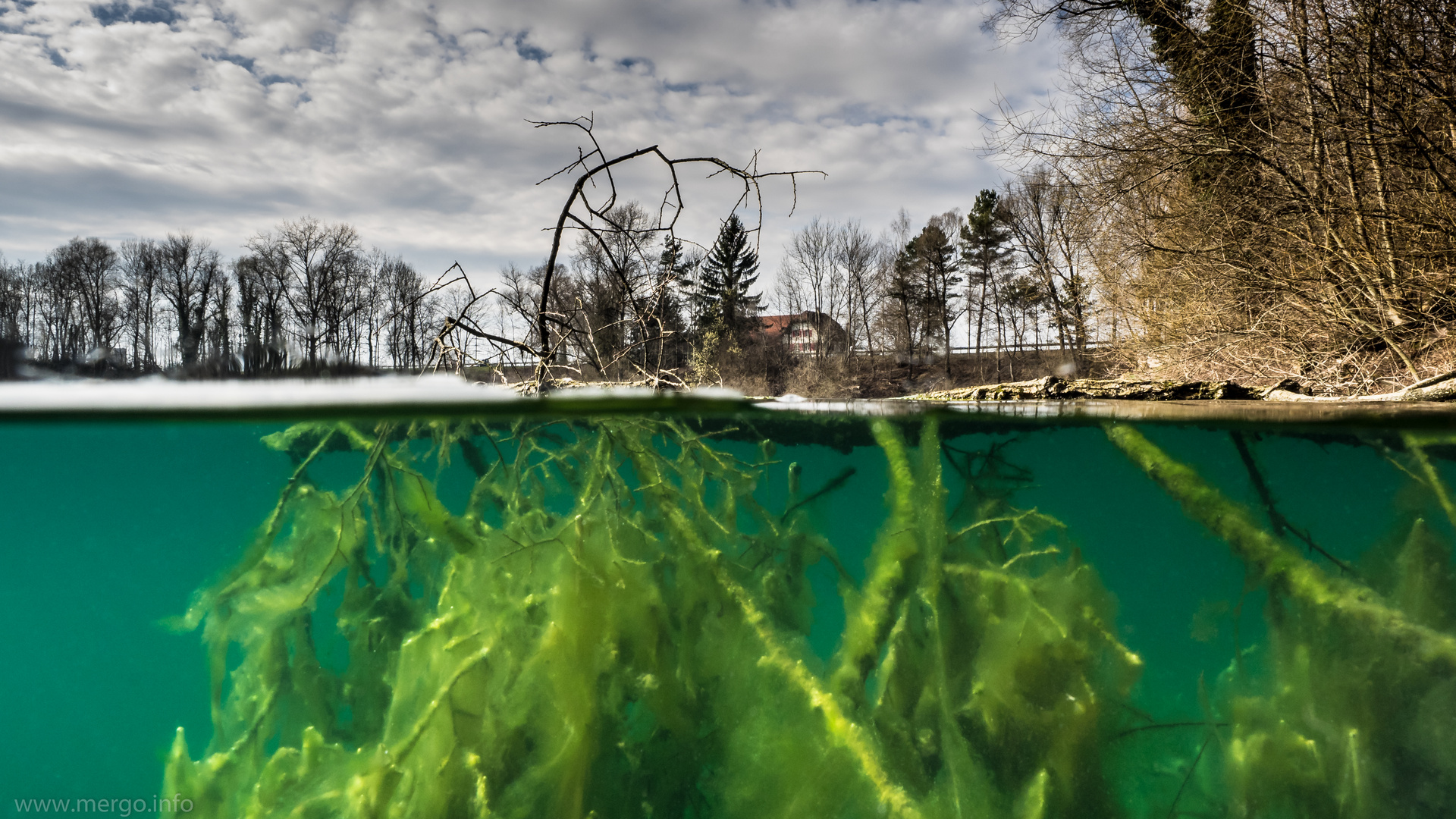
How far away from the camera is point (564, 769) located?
3.83 m

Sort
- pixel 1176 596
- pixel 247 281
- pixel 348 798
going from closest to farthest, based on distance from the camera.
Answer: pixel 348 798
pixel 247 281
pixel 1176 596

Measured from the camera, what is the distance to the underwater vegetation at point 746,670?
388 cm

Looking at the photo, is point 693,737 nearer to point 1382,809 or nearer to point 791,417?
point 791,417

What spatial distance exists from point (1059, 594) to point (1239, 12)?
7.70 m

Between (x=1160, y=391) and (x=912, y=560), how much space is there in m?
5.93

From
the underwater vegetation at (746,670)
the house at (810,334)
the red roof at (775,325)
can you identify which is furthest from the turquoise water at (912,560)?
the house at (810,334)

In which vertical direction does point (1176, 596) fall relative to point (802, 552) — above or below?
below

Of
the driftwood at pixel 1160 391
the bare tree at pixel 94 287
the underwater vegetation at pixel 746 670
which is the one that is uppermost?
the bare tree at pixel 94 287

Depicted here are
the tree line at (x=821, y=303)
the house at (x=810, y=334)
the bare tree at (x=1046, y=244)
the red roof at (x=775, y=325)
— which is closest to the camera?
the tree line at (x=821, y=303)

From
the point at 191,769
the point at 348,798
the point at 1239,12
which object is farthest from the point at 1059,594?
the point at 1239,12

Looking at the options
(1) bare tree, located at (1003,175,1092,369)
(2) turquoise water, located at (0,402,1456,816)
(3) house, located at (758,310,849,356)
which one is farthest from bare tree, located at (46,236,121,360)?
(3) house, located at (758,310,849,356)

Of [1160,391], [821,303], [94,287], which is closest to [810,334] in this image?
[821,303]

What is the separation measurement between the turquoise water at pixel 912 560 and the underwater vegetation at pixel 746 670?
31 mm

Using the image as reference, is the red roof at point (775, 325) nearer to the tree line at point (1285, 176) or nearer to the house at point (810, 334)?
the house at point (810, 334)
